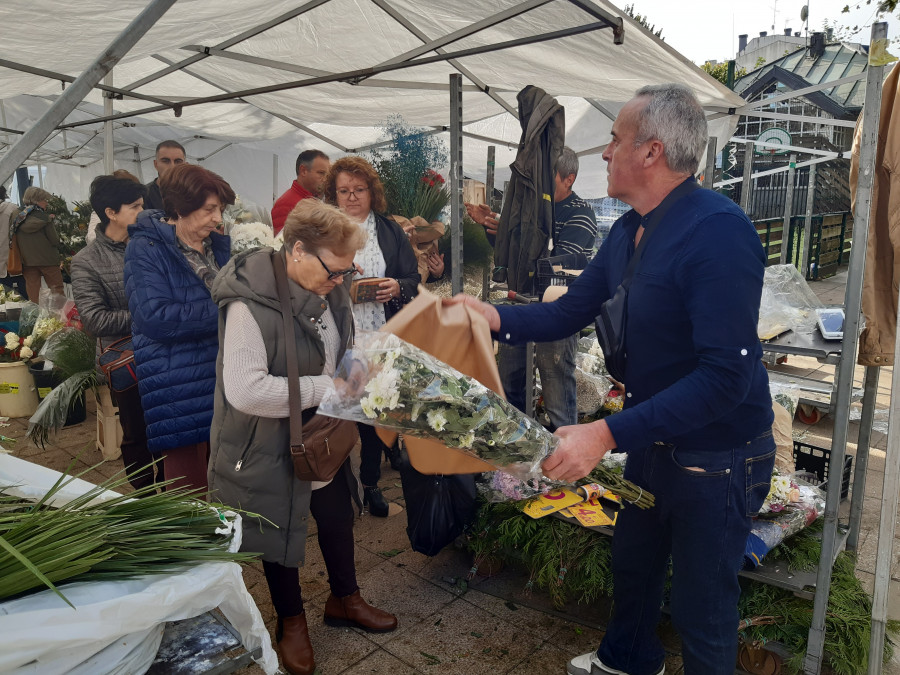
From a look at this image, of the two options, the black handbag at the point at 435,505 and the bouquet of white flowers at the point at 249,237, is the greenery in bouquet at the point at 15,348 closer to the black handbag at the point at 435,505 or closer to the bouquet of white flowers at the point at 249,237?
the bouquet of white flowers at the point at 249,237

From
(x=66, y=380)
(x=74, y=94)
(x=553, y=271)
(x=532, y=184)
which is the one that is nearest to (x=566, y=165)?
(x=532, y=184)

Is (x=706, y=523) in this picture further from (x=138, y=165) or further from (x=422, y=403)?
(x=138, y=165)

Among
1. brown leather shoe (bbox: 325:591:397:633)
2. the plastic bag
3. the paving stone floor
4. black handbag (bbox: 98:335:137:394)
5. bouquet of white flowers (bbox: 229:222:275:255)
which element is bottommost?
the paving stone floor

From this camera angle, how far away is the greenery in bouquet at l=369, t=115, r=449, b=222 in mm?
4234

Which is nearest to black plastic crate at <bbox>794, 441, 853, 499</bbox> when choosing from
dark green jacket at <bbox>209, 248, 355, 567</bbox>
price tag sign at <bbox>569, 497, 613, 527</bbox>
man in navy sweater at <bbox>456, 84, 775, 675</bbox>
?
price tag sign at <bbox>569, 497, 613, 527</bbox>

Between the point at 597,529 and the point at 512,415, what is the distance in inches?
54.4

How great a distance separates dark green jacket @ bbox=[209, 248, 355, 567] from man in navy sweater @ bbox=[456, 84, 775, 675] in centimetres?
63

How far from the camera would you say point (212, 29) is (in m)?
3.97

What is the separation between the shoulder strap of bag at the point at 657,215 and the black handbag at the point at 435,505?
4.79 feet

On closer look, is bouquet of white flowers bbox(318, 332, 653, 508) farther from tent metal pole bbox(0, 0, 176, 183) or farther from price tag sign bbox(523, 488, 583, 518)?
price tag sign bbox(523, 488, 583, 518)

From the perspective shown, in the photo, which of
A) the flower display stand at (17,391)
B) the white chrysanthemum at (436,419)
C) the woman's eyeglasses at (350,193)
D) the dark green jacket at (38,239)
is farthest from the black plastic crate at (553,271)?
the dark green jacket at (38,239)

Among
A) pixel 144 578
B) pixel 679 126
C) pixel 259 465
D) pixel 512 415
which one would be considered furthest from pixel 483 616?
pixel 679 126

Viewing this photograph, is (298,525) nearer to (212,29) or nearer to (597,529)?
(597,529)

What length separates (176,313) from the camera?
2.90 meters
